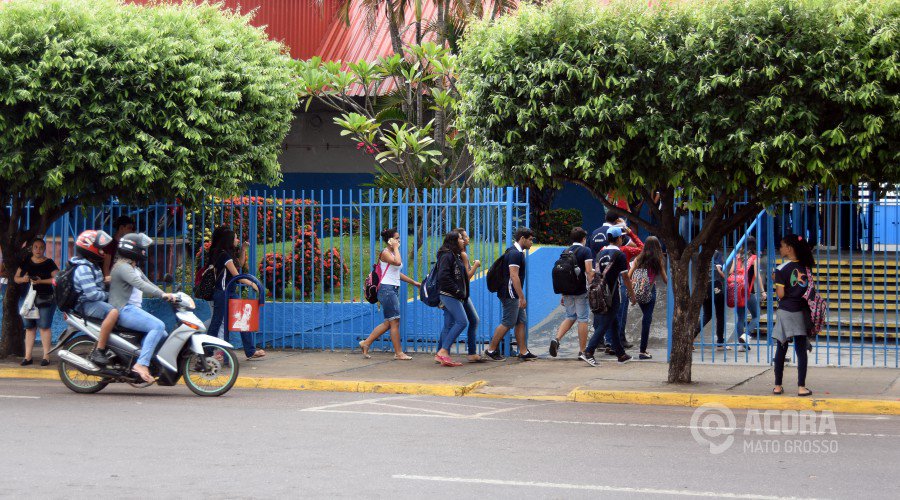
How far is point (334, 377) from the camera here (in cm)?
1220

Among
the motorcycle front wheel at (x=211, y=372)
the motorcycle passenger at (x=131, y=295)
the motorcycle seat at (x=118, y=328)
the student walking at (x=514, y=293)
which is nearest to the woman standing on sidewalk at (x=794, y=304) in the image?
the student walking at (x=514, y=293)

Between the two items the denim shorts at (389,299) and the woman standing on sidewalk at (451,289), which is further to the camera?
the denim shorts at (389,299)

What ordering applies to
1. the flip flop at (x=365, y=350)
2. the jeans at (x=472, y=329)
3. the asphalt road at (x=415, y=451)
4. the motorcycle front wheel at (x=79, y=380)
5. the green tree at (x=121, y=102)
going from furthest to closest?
the flip flop at (x=365, y=350) → the jeans at (x=472, y=329) → the green tree at (x=121, y=102) → the motorcycle front wheel at (x=79, y=380) → the asphalt road at (x=415, y=451)

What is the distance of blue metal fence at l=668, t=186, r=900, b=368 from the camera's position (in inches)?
504

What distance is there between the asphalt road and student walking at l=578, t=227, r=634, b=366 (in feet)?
8.57

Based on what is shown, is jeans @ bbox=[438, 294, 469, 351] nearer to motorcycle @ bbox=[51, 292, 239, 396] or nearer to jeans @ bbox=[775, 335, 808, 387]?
motorcycle @ bbox=[51, 292, 239, 396]

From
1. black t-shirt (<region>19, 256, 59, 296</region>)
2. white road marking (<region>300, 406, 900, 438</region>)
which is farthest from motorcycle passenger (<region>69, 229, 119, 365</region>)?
black t-shirt (<region>19, 256, 59, 296</region>)

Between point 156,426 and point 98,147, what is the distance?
15.8 ft

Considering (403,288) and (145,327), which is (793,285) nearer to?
(403,288)

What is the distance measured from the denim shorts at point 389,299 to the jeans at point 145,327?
364 centimetres

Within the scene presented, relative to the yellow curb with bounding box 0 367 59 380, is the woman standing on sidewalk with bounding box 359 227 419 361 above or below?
above

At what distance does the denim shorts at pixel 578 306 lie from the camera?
13.3 meters

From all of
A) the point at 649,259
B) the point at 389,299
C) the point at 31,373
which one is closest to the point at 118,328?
the point at 31,373

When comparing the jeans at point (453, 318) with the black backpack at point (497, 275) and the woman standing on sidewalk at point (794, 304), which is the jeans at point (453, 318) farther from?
the woman standing on sidewalk at point (794, 304)
